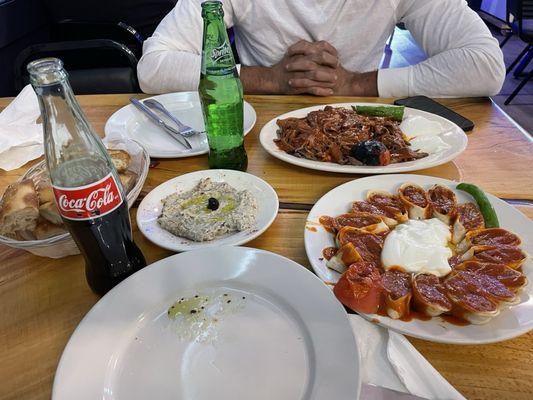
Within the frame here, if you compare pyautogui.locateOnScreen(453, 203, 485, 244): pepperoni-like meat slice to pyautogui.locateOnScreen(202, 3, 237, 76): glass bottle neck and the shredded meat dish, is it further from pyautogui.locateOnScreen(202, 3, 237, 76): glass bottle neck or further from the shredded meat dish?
pyautogui.locateOnScreen(202, 3, 237, 76): glass bottle neck

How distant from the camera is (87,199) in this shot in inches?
29.3

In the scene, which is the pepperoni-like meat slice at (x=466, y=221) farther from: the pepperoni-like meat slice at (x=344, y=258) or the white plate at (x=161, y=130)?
the white plate at (x=161, y=130)

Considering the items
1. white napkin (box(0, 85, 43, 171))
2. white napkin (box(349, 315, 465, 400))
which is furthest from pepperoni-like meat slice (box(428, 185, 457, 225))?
white napkin (box(0, 85, 43, 171))

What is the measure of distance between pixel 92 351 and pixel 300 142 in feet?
2.98

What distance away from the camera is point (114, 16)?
299 cm

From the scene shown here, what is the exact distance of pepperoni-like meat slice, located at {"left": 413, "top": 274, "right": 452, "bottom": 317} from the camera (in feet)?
2.42

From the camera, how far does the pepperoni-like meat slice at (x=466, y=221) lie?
0.96 metres

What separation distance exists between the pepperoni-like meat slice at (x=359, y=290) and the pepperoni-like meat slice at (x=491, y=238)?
0.92ft

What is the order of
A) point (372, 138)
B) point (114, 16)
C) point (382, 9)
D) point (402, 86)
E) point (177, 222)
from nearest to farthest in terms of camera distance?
point (177, 222)
point (372, 138)
point (402, 86)
point (382, 9)
point (114, 16)

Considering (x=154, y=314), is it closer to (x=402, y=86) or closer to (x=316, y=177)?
(x=316, y=177)

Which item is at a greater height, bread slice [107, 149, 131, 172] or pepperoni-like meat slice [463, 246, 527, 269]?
bread slice [107, 149, 131, 172]

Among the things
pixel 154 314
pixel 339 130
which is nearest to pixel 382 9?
pixel 339 130

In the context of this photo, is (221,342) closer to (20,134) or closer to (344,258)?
(344,258)

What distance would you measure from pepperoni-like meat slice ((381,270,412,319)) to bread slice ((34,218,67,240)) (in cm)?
75
